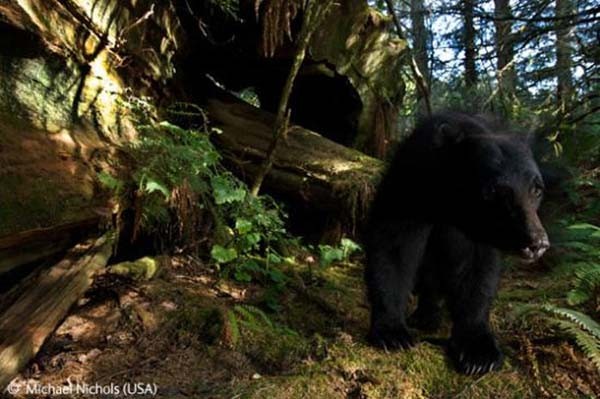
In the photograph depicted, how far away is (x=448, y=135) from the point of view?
312 cm

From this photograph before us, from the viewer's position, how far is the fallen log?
16.6 feet

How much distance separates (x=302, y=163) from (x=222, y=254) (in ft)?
5.27

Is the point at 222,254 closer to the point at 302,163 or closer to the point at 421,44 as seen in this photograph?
the point at 302,163

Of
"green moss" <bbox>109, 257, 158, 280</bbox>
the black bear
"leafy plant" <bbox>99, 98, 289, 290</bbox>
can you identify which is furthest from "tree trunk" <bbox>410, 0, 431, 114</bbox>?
"green moss" <bbox>109, 257, 158, 280</bbox>

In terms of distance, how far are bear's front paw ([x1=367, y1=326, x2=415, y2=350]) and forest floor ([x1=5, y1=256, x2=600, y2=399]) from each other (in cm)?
5

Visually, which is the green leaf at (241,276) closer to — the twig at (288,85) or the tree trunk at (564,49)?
the twig at (288,85)

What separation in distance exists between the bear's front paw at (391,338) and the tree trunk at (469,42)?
597cm

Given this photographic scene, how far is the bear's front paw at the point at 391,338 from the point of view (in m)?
3.04

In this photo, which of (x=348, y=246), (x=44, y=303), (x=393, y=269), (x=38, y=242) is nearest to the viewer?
(x=44, y=303)

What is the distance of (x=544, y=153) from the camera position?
350 cm

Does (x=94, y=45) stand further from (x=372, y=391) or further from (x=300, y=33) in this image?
(x=372, y=391)

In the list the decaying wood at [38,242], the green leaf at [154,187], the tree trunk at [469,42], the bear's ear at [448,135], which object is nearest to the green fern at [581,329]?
the bear's ear at [448,135]

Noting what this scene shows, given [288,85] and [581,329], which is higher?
[288,85]

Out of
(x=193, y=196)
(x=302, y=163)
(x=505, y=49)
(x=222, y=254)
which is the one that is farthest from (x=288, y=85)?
(x=505, y=49)
